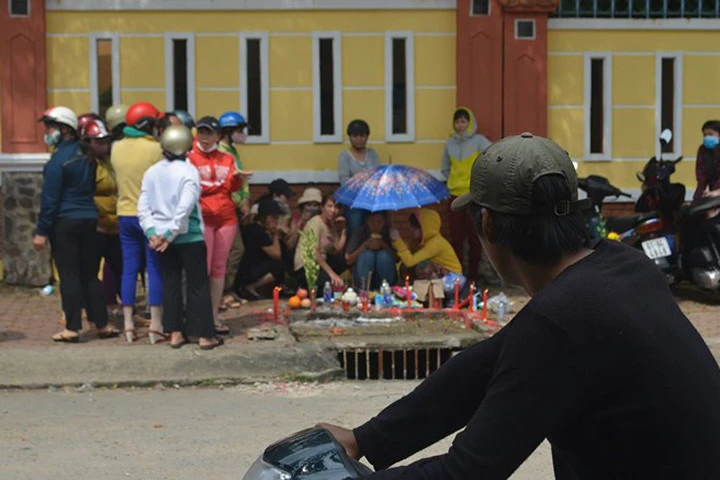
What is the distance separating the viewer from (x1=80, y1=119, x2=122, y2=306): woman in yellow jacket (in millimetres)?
10422

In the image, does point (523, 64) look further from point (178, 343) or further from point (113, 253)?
point (178, 343)

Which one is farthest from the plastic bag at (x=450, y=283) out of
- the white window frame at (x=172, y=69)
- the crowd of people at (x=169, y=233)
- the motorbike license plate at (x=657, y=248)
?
the white window frame at (x=172, y=69)

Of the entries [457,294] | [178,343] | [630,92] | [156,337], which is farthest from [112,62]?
[630,92]

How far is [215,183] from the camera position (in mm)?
10438

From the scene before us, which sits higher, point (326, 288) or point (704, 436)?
point (704, 436)

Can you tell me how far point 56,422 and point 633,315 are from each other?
5728 millimetres

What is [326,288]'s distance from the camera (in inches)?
457

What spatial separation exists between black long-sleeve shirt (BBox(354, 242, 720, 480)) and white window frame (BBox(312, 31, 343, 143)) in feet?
37.8

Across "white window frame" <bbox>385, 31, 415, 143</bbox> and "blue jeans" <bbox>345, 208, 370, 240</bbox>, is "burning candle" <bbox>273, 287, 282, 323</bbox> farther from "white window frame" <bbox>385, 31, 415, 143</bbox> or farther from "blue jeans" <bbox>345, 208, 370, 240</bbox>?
"white window frame" <bbox>385, 31, 415, 143</bbox>

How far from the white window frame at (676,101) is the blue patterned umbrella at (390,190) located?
3650 millimetres

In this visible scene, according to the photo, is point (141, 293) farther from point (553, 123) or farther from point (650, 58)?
point (650, 58)

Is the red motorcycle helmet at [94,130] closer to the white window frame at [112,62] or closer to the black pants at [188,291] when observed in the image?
the black pants at [188,291]

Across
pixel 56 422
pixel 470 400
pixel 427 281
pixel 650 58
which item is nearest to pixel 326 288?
pixel 427 281

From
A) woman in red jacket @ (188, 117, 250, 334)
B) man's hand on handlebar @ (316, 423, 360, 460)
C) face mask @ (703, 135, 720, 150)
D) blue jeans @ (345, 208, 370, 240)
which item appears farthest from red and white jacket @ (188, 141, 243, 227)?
man's hand on handlebar @ (316, 423, 360, 460)
